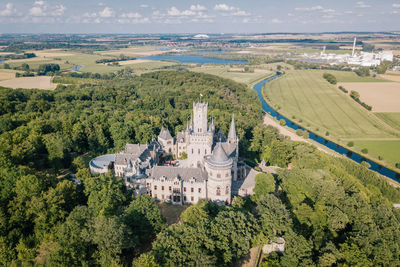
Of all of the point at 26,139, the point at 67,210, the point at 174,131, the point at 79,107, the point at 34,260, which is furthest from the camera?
the point at 79,107

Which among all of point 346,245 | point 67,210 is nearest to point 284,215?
Result: point 346,245

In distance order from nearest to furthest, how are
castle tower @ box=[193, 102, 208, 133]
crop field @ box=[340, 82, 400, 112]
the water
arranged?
1. castle tower @ box=[193, 102, 208, 133]
2. the water
3. crop field @ box=[340, 82, 400, 112]

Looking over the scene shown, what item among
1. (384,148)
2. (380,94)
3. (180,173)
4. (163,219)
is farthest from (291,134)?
(380,94)

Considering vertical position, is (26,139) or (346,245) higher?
(26,139)

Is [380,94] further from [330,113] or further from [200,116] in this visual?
[200,116]

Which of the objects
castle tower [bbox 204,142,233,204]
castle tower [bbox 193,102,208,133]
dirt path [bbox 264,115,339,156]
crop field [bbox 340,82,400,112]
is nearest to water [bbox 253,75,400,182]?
dirt path [bbox 264,115,339,156]

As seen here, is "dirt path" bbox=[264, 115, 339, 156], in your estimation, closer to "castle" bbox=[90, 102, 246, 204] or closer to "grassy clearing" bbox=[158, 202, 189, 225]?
"castle" bbox=[90, 102, 246, 204]

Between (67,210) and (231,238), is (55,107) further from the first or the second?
(231,238)
